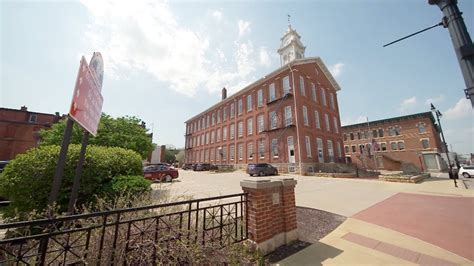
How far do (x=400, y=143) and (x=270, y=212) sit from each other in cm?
4721

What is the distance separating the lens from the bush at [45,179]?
4859 millimetres

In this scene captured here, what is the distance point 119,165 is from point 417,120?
49.3m

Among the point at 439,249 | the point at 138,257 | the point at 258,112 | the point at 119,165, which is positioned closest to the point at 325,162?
the point at 258,112

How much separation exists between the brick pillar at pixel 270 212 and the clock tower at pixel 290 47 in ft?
105

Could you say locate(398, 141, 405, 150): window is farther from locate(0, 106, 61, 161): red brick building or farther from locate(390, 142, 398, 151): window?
locate(0, 106, 61, 161): red brick building

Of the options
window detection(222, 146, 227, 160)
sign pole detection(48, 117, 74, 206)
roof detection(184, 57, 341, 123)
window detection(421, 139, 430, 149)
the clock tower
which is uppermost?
the clock tower

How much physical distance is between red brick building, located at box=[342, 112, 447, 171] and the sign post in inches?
1488

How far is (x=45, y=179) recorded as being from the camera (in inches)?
201

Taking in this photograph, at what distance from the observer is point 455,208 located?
6.90 m

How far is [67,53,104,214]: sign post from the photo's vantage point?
3.22 metres

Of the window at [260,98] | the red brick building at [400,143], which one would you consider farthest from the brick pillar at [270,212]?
the red brick building at [400,143]

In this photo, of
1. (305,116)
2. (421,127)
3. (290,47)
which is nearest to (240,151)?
(305,116)

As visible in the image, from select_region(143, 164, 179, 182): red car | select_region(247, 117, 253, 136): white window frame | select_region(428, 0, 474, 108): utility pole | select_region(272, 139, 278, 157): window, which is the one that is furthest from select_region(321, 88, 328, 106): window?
select_region(428, 0, 474, 108): utility pole

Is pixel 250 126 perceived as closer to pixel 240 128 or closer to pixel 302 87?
pixel 240 128
